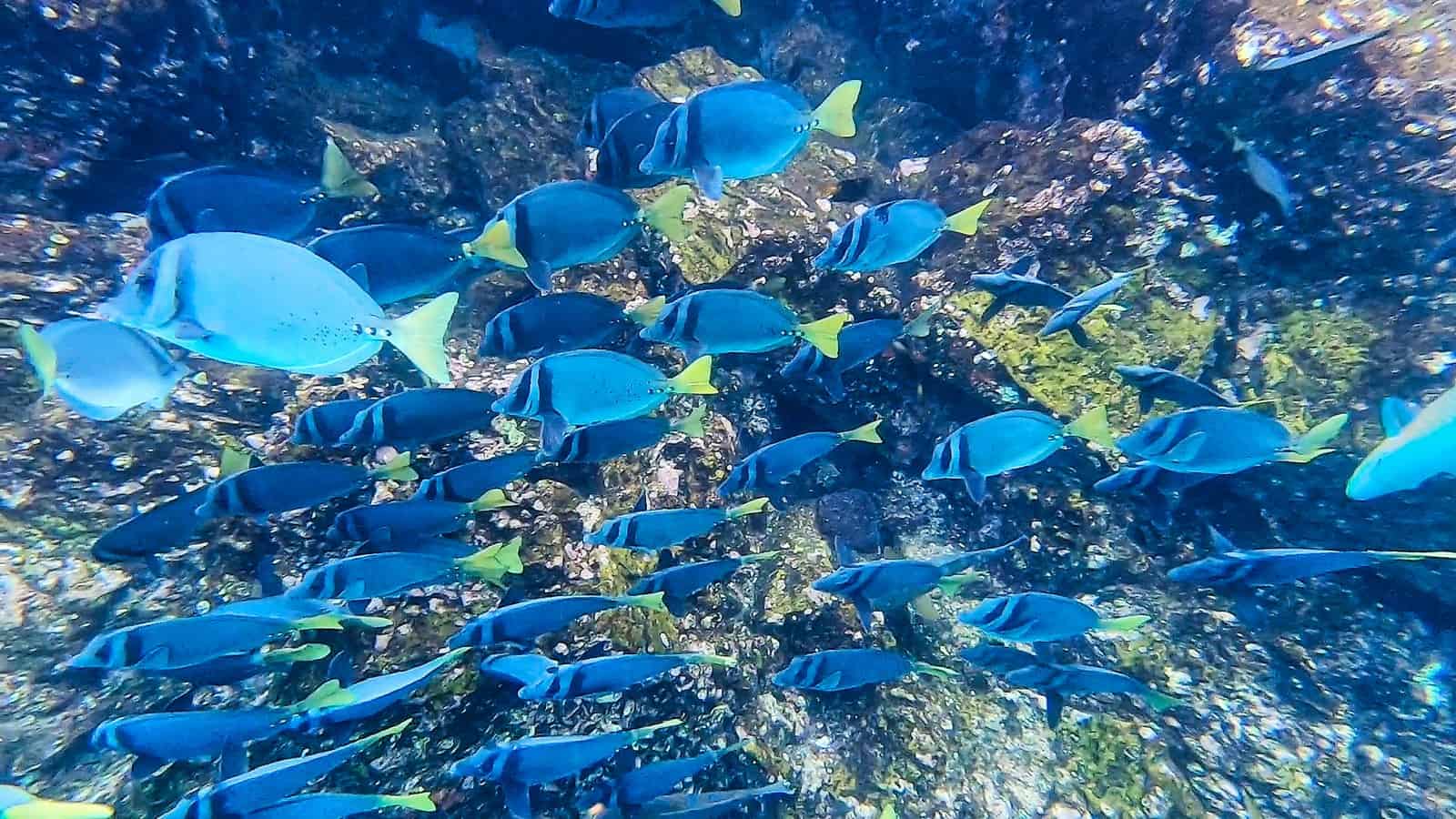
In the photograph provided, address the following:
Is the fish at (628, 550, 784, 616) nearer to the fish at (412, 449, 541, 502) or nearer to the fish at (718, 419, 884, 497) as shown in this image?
the fish at (718, 419, 884, 497)

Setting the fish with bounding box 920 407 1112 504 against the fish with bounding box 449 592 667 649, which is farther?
the fish with bounding box 920 407 1112 504

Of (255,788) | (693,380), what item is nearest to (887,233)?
(693,380)

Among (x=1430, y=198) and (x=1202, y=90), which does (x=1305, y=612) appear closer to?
(x=1430, y=198)

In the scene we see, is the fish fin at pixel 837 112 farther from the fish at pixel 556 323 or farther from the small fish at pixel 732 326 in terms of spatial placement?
the fish at pixel 556 323

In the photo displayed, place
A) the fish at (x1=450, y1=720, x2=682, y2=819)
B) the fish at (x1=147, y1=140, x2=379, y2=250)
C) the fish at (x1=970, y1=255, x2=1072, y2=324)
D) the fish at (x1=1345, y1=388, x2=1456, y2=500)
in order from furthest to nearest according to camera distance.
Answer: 1. the fish at (x1=970, y1=255, x2=1072, y2=324)
2. the fish at (x1=147, y1=140, x2=379, y2=250)
3. the fish at (x1=450, y1=720, x2=682, y2=819)
4. the fish at (x1=1345, y1=388, x2=1456, y2=500)

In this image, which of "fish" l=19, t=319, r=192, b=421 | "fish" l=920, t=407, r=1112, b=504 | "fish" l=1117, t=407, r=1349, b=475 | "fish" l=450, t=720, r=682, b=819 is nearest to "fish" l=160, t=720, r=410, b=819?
"fish" l=450, t=720, r=682, b=819

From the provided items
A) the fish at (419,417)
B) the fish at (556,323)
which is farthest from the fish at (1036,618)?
the fish at (419,417)

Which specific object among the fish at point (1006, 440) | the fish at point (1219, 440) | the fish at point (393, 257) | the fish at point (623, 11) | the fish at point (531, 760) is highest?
the fish at point (623, 11)
